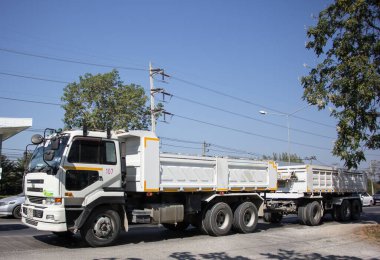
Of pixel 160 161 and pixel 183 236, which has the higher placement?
pixel 160 161

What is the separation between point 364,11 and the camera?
15.1 m

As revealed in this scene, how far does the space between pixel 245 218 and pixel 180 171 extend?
3.11m

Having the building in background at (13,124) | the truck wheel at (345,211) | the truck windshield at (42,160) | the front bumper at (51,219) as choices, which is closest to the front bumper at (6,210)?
the building in background at (13,124)

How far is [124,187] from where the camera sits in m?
11.2

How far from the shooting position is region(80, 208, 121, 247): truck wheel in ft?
33.6

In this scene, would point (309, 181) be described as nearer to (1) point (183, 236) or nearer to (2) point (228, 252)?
(1) point (183, 236)

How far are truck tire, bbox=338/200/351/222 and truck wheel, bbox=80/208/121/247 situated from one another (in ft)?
38.5

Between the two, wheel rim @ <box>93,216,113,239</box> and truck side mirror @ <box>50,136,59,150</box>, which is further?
wheel rim @ <box>93,216,113,239</box>

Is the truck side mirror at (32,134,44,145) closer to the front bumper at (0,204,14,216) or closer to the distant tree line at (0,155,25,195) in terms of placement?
the front bumper at (0,204,14,216)

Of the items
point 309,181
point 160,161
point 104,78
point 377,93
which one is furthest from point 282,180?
point 104,78

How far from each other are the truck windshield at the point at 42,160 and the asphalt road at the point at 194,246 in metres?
1.86

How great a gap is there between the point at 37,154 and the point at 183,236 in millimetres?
4861

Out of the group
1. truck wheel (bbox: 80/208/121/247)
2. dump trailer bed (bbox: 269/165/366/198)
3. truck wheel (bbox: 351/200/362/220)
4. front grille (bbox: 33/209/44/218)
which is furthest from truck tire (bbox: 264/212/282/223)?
front grille (bbox: 33/209/44/218)

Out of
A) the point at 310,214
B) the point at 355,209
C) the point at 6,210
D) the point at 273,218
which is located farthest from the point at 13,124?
the point at 355,209
